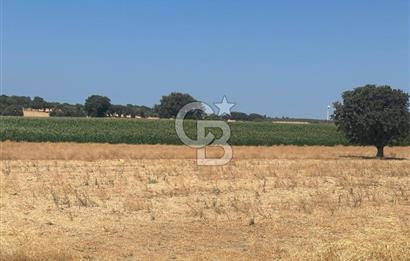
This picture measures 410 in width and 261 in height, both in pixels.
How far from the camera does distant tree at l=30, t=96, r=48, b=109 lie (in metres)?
121

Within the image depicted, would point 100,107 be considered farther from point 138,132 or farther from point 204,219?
point 204,219

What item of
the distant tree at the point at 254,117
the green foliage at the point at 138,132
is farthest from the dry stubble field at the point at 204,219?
the distant tree at the point at 254,117

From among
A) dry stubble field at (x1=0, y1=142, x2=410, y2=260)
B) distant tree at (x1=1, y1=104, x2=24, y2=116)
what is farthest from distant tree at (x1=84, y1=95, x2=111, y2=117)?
dry stubble field at (x1=0, y1=142, x2=410, y2=260)

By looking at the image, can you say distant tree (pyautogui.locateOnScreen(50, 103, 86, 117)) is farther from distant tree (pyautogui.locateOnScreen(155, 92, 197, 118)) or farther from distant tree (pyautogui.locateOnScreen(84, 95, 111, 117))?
distant tree (pyautogui.locateOnScreen(155, 92, 197, 118))

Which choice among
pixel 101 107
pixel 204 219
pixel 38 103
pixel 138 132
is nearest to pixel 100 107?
pixel 101 107

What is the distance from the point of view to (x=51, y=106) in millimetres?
117688

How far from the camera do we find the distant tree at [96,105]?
377 feet

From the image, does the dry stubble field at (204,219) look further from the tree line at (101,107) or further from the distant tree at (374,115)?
the tree line at (101,107)

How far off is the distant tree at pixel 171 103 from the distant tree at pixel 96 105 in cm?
1270

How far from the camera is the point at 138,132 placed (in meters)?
65.1

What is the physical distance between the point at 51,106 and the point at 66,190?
346ft

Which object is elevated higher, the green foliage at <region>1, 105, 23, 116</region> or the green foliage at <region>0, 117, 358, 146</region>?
the green foliage at <region>1, 105, 23, 116</region>

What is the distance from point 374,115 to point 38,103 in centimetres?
9380

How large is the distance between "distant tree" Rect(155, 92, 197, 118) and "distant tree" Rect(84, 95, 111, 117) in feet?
41.7
